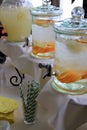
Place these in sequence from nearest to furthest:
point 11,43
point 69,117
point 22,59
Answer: point 69,117 → point 22,59 → point 11,43

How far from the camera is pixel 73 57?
1.99 ft

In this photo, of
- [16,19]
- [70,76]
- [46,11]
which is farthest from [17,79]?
[70,76]

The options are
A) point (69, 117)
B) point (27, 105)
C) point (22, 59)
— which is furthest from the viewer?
point (22, 59)

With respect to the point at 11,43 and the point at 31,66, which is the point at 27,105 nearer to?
the point at 31,66

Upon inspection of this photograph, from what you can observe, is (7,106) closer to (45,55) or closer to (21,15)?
(45,55)

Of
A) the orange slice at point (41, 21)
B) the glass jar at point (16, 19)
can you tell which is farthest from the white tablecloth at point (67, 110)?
the glass jar at point (16, 19)

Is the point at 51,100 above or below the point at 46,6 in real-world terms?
below

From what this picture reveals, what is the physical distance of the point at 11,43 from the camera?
3.34 ft

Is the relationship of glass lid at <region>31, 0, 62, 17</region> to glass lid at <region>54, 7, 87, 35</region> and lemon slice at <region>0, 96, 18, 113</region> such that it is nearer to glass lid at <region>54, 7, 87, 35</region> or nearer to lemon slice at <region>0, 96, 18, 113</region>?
glass lid at <region>54, 7, 87, 35</region>

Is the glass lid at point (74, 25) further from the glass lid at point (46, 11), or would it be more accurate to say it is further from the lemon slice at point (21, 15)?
the lemon slice at point (21, 15)

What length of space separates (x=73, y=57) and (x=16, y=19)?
0.46 m

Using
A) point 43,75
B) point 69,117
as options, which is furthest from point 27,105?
point 69,117

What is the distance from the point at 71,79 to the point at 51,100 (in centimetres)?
7

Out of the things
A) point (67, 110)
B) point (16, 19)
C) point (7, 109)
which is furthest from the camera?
point (16, 19)
